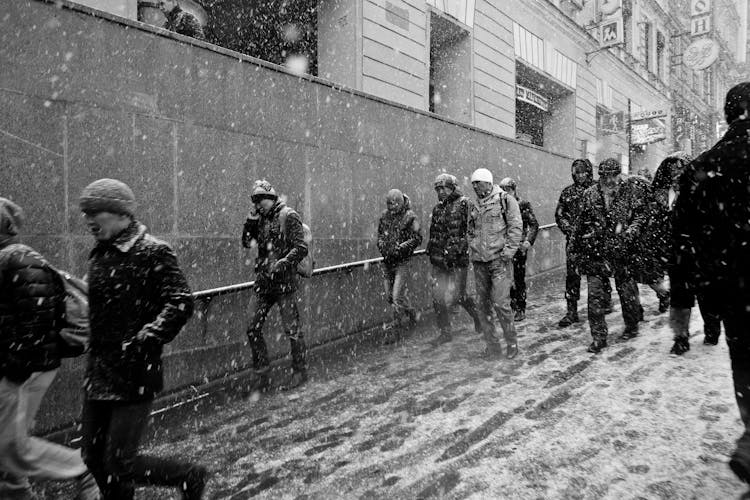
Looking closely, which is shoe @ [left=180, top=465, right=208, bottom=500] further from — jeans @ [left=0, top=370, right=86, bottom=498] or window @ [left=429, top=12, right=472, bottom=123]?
window @ [left=429, top=12, right=472, bottom=123]

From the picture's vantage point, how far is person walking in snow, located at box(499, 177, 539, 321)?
7441 millimetres

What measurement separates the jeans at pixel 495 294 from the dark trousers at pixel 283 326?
1.99 metres

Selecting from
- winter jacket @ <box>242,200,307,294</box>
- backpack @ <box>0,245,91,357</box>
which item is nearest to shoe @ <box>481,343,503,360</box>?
winter jacket @ <box>242,200,307,294</box>

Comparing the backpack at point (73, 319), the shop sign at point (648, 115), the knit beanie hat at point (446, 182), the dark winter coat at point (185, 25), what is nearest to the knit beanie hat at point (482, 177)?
the knit beanie hat at point (446, 182)

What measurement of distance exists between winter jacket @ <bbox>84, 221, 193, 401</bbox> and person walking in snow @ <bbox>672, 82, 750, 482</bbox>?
2.62 meters

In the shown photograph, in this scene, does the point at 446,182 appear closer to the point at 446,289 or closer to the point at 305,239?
the point at 446,289

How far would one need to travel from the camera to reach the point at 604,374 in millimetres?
4891

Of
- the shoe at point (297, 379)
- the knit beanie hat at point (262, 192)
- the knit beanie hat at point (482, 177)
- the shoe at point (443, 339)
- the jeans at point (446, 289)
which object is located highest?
the knit beanie hat at point (482, 177)

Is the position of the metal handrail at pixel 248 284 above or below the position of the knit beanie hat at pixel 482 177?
below

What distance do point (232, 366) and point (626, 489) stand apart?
410cm

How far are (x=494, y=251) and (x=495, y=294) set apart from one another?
0.46 m

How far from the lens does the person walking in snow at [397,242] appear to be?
22.3 ft

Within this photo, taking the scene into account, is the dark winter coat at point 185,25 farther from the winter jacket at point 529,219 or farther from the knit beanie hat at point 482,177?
the winter jacket at point 529,219

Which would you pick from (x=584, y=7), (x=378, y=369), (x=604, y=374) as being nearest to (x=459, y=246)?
(x=378, y=369)
